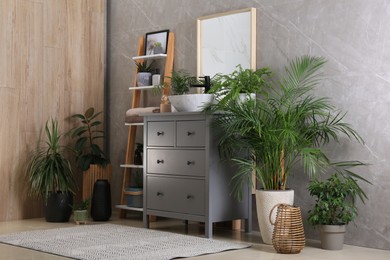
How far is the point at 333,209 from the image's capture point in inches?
176

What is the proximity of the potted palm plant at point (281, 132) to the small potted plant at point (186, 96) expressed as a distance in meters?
0.19

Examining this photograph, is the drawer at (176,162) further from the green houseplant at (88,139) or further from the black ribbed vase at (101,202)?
the green houseplant at (88,139)

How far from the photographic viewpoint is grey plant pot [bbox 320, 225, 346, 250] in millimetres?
4449

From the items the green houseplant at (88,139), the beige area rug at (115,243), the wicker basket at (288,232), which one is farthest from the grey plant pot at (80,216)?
the wicker basket at (288,232)

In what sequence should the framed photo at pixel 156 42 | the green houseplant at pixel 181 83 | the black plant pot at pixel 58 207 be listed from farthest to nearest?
1. the framed photo at pixel 156 42
2. the black plant pot at pixel 58 207
3. the green houseplant at pixel 181 83

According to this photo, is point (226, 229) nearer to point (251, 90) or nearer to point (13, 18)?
point (251, 90)

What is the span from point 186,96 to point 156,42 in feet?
3.94

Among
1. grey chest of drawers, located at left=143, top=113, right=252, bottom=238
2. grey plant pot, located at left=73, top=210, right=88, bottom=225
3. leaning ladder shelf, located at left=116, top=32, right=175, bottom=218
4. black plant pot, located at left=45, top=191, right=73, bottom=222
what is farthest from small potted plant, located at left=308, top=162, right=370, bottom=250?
black plant pot, located at left=45, top=191, right=73, bottom=222

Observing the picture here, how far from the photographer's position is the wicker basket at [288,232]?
4355mm

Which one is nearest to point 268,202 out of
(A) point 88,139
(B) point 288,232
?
(B) point 288,232

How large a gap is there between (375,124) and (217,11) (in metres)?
1.78

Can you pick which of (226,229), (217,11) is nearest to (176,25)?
(217,11)

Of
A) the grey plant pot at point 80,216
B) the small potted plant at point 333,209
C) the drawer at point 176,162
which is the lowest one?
the grey plant pot at point 80,216

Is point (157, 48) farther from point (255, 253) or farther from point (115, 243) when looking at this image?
point (255, 253)
